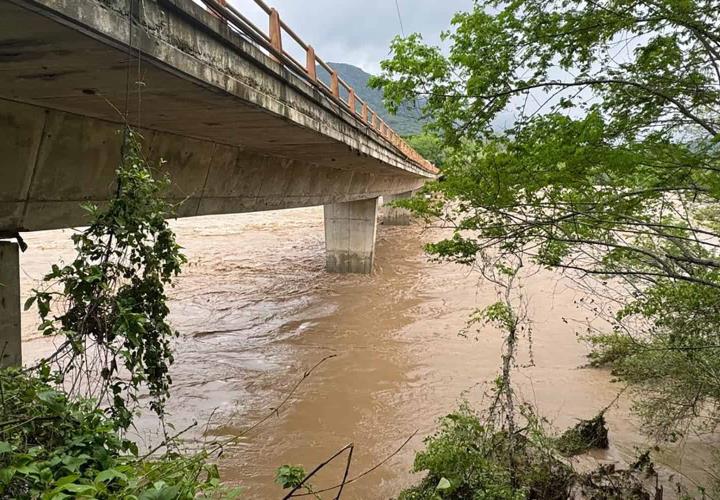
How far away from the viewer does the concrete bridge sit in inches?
104

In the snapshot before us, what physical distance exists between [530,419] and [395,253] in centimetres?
1807

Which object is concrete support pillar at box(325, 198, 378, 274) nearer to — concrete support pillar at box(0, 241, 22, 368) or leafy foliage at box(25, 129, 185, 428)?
concrete support pillar at box(0, 241, 22, 368)

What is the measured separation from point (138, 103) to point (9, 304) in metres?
2.04

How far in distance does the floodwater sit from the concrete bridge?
133cm

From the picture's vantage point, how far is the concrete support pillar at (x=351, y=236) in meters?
17.8

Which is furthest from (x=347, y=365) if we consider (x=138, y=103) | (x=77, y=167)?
(x=138, y=103)

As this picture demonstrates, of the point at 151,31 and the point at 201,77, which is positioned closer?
the point at 151,31

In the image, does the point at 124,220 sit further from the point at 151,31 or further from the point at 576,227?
the point at 576,227

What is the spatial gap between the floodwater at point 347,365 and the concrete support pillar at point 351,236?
2.66 feet

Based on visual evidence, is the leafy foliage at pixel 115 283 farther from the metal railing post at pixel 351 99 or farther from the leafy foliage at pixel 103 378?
the metal railing post at pixel 351 99

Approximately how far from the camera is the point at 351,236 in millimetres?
17781

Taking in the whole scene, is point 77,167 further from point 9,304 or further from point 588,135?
point 588,135

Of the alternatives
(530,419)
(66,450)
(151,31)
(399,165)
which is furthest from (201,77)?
(399,165)

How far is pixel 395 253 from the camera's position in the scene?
23.2 meters
